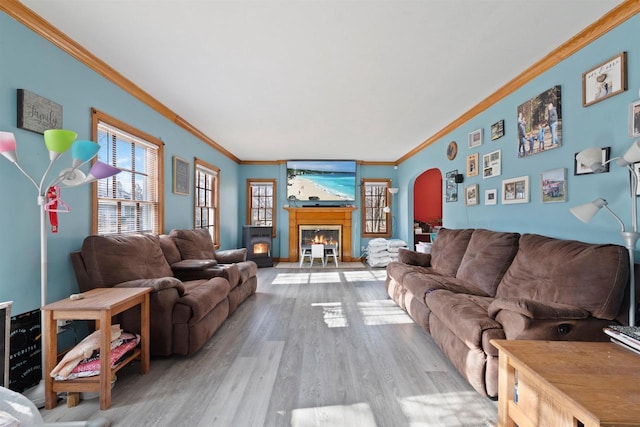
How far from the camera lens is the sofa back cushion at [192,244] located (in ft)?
12.1

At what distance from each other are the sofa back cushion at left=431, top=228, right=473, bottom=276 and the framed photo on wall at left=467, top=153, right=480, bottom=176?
0.81 meters

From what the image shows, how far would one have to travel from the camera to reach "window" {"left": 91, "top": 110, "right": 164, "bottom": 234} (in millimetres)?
2766

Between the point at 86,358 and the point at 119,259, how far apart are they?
85cm

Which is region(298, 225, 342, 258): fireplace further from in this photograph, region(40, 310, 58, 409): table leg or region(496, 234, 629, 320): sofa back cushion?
region(40, 310, 58, 409): table leg

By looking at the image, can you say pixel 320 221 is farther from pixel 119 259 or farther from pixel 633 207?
pixel 633 207

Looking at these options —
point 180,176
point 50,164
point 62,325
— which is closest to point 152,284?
point 62,325

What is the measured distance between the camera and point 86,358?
6.17ft

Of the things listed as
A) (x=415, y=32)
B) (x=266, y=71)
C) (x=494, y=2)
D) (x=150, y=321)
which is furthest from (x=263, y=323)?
(x=494, y=2)

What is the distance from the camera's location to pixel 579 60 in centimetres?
225

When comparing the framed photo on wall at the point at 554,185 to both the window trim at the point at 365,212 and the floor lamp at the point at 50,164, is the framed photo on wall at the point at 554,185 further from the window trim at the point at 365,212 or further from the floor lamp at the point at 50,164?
the window trim at the point at 365,212

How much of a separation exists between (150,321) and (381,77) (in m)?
3.16

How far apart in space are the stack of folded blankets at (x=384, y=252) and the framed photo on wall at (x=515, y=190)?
11.6ft

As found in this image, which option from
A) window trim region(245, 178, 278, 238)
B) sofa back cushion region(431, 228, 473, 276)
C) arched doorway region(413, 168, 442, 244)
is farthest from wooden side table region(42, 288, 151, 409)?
arched doorway region(413, 168, 442, 244)

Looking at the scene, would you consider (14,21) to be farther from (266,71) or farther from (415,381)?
(415,381)
